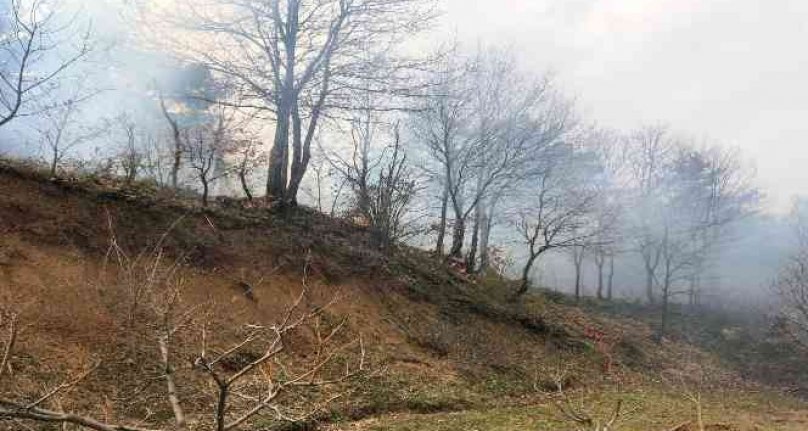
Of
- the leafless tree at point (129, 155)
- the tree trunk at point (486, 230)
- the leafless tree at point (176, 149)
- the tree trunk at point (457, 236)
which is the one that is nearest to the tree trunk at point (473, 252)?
the tree trunk at point (457, 236)

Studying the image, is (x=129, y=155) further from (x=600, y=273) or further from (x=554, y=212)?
(x=600, y=273)

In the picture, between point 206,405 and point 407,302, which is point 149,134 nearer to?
point 407,302

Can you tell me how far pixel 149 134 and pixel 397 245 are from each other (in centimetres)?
804

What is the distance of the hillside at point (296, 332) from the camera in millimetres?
8867

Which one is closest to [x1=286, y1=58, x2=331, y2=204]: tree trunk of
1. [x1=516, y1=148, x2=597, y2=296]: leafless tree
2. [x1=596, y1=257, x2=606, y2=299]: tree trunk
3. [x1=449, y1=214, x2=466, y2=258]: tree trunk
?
[x1=449, y1=214, x2=466, y2=258]: tree trunk

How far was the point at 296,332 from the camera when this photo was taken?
11930 mm

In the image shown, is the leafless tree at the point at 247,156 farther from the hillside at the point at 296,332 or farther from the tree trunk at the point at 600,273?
the tree trunk at the point at 600,273

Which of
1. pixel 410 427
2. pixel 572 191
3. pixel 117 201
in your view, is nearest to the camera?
A: pixel 410 427

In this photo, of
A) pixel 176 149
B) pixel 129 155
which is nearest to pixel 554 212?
pixel 176 149

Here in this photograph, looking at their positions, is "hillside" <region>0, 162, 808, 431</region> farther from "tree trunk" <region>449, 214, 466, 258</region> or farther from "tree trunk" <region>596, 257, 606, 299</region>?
"tree trunk" <region>596, 257, 606, 299</region>

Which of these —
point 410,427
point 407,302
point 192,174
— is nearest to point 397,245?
point 407,302

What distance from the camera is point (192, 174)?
18.9 meters

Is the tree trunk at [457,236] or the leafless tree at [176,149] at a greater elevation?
the leafless tree at [176,149]

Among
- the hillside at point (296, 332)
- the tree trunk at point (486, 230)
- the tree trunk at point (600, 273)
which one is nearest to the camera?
the hillside at point (296, 332)
